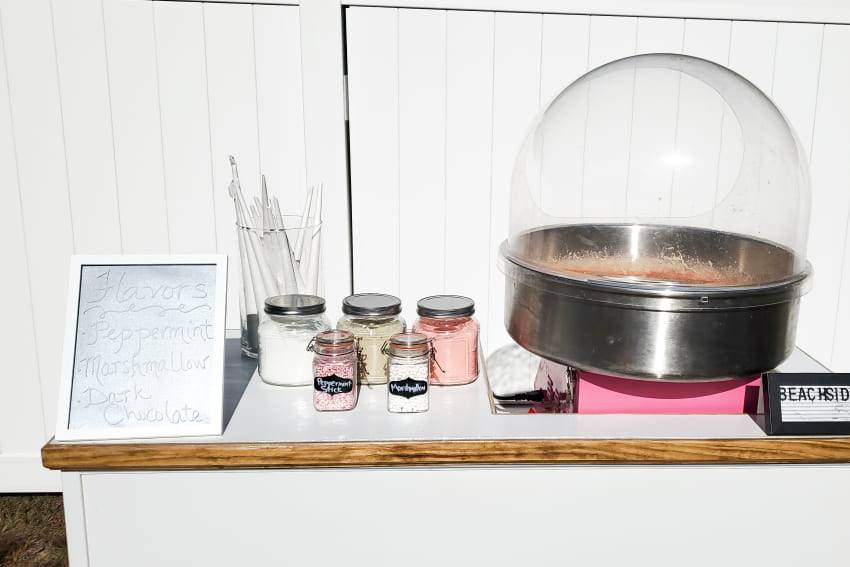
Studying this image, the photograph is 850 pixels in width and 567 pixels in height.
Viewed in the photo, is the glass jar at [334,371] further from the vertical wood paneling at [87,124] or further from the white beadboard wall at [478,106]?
the vertical wood paneling at [87,124]

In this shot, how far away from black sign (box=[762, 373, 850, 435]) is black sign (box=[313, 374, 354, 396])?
0.65m

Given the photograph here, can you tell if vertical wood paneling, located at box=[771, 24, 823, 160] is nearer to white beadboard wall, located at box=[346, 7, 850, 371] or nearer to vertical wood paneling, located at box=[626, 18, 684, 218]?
white beadboard wall, located at box=[346, 7, 850, 371]

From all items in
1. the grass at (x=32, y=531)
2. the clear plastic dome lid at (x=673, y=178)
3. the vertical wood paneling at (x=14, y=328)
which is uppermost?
the clear plastic dome lid at (x=673, y=178)

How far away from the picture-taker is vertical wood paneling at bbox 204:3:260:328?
171 centimetres

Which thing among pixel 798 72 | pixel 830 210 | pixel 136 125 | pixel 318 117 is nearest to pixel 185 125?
pixel 136 125

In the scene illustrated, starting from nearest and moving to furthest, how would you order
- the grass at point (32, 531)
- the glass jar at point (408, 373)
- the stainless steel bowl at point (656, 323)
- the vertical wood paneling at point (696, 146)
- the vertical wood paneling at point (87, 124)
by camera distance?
the stainless steel bowl at point (656, 323)
the glass jar at point (408, 373)
the vertical wood paneling at point (696, 146)
the vertical wood paneling at point (87, 124)
the grass at point (32, 531)

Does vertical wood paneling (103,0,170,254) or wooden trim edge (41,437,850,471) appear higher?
vertical wood paneling (103,0,170,254)

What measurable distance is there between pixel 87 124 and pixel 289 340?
977mm

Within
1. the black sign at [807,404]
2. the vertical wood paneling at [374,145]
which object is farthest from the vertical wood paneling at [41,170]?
the black sign at [807,404]

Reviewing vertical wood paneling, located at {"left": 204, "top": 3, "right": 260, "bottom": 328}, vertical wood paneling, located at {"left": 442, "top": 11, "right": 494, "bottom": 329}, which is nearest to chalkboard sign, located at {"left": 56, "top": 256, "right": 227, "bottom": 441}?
vertical wood paneling, located at {"left": 204, "top": 3, "right": 260, "bottom": 328}

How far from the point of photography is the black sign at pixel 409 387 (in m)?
1.11

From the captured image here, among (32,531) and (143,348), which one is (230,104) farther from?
(32,531)

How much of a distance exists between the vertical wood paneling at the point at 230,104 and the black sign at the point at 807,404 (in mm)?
1237

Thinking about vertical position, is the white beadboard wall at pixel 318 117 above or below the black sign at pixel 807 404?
above
